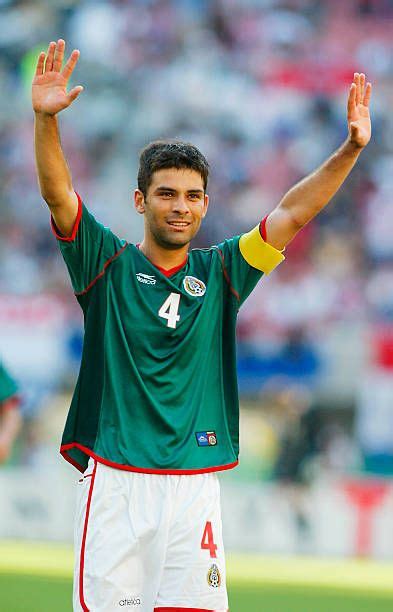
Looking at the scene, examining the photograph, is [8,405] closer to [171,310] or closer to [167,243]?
[171,310]

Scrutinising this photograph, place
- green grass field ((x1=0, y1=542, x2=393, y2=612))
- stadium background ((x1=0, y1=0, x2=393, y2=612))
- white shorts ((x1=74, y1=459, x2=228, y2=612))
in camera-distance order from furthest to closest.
Answer: 1. stadium background ((x1=0, y1=0, x2=393, y2=612))
2. green grass field ((x1=0, y1=542, x2=393, y2=612))
3. white shorts ((x1=74, y1=459, x2=228, y2=612))

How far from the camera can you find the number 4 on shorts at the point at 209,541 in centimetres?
397

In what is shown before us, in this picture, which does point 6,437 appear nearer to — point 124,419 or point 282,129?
point 124,419

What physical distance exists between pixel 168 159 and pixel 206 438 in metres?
1.00

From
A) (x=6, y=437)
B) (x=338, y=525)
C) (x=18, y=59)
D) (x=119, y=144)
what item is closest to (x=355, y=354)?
(x=338, y=525)

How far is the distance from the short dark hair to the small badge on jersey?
0.89m

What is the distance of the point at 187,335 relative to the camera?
4078 millimetres

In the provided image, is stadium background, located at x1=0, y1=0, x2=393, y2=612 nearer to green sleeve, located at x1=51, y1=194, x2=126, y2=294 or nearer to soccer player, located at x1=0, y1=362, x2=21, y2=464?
soccer player, located at x1=0, y1=362, x2=21, y2=464

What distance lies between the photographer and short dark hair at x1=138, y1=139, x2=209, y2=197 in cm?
418

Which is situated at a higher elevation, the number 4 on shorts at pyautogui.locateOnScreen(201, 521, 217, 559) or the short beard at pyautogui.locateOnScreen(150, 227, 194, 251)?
the short beard at pyautogui.locateOnScreen(150, 227, 194, 251)

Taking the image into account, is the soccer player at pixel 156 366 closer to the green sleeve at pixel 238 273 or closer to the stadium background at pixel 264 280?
the green sleeve at pixel 238 273

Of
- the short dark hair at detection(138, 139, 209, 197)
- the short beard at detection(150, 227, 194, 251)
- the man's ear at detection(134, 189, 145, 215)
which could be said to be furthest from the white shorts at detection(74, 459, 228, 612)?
the short dark hair at detection(138, 139, 209, 197)

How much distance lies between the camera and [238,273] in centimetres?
429

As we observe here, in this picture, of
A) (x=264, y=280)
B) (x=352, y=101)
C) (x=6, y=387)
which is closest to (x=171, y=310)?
(x=6, y=387)
